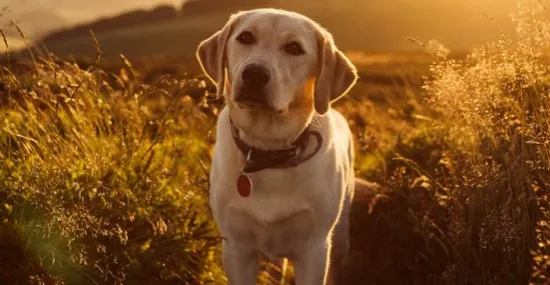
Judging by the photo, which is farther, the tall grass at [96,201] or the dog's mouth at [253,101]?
the tall grass at [96,201]

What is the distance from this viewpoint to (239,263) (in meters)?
4.88

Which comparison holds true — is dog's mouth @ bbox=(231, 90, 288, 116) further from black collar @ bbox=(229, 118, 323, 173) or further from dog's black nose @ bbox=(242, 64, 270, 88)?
black collar @ bbox=(229, 118, 323, 173)

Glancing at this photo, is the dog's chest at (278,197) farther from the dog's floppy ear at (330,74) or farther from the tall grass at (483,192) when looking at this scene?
the tall grass at (483,192)

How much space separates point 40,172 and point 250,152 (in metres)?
1.20

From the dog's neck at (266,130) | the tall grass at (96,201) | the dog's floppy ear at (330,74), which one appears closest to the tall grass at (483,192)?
the dog's floppy ear at (330,74)

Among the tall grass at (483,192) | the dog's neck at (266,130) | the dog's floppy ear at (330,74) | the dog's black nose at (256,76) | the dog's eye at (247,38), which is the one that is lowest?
the tall grass at (483,192)

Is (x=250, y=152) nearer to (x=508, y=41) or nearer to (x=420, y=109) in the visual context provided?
(x=508, y=41)

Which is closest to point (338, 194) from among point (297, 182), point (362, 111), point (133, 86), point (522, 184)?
point (297, 182)

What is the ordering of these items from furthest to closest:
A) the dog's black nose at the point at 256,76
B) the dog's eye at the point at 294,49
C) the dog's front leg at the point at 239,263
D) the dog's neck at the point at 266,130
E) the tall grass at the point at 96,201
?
the dog's front leg at the point at 239,263 → the dog's neck at the point at 266,130 → the dog's eye at the point at 294,49 → the tall grass at the point at 96,201 → the dog's black nose at the point at 256,76

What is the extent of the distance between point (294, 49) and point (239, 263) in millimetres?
1286

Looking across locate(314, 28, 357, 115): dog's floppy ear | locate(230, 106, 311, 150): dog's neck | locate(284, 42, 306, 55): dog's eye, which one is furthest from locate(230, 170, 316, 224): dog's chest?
locate(284, 42, 306, 55): dog's eye

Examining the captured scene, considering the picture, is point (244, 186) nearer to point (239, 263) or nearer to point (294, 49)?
point (239, 263)

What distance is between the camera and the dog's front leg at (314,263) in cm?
477

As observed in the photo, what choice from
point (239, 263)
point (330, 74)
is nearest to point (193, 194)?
point (239, 263)
